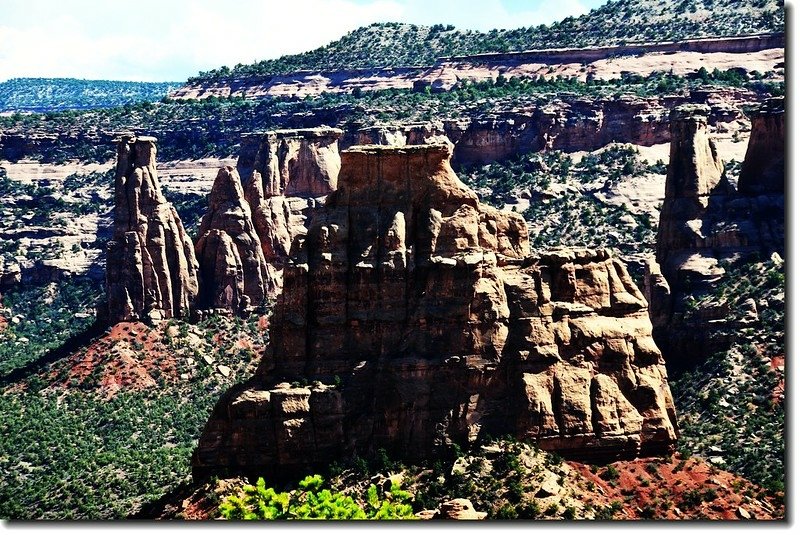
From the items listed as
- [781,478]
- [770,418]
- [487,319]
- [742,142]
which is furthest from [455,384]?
[742,142]

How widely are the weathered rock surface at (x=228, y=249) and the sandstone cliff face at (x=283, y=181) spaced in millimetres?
2671

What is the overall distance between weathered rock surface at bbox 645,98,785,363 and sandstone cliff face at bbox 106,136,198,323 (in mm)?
32268

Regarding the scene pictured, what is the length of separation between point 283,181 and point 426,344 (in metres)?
81.9

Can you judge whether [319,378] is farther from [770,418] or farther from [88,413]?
[88,413]

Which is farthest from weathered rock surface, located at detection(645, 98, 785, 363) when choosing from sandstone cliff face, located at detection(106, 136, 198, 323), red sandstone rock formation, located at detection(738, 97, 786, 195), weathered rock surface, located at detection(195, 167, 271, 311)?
sandstone cliff face, located at detection(106, 136, 198, 323)

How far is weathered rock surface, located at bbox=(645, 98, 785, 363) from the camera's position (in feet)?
486

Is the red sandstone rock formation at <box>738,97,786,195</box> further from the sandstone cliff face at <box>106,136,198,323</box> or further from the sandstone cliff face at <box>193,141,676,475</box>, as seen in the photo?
the sandstone cliff face at <box>193,141,676,475</box>

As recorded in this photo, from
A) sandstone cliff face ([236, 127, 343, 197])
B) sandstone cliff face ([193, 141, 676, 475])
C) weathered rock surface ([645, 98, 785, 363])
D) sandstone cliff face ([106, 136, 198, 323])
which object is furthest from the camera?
sandstone cliff face ([236, 127, 343, 197])

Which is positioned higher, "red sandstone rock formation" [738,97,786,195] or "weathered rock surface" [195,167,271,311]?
"red sandstone rock formation" [738,97,786,195]

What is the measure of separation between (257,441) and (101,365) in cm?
5674

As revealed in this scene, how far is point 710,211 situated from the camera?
5955 inches

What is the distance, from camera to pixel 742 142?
183m

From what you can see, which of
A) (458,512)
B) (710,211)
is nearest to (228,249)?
(710,211)

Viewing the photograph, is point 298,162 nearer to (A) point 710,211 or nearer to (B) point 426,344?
(A) point 710,211
